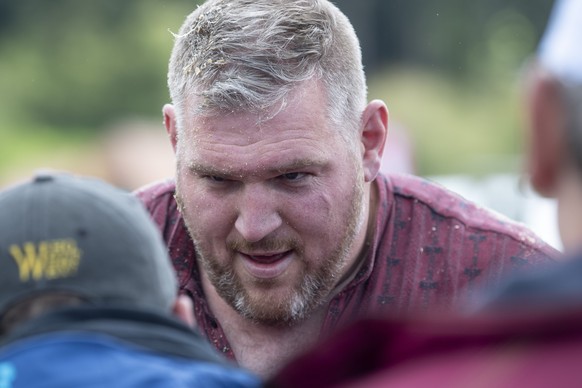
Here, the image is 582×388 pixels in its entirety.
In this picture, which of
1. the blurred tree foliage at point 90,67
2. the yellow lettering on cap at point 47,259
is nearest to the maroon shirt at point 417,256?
the yellow lettering on cap at point 47,259

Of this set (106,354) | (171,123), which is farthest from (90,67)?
(106,354)

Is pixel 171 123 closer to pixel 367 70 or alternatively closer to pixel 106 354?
pixel 106 354

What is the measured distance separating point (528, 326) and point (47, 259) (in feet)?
2.99

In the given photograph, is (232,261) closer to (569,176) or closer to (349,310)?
(349,310)

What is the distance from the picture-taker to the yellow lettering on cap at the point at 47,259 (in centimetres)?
238

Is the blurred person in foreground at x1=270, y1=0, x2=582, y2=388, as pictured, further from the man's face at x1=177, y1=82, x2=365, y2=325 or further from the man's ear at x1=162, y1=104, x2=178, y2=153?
the man's ear at x1=162, y1=104, x2=178, y2=153

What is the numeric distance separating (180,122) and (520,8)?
38.0 meters

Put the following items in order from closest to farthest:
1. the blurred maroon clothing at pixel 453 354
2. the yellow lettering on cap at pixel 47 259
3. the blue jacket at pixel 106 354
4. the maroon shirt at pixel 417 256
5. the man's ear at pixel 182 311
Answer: the blurred maroon clothing at pixel 453 354 → the blue jacket at pixel 106 354 → the yellow lettering on cap at pixel 47 259 → the man's ear at pixel 182 311 → the maroon shirt at pixel 417 256

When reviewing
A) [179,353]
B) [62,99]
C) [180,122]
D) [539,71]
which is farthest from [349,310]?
[62,99]

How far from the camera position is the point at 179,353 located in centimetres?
232

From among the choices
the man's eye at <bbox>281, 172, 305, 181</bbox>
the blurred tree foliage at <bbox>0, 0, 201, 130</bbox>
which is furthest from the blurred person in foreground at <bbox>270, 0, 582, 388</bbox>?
the blurred tree foliage at <bbox>0, 0, 201, 130</bbox>

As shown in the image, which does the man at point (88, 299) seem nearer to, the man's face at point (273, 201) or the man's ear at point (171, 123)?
the man's face at point (273, 201)

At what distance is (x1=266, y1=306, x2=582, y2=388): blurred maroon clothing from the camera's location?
6.17 feet

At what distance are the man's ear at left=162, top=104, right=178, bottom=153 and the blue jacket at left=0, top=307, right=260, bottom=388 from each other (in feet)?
7.06
